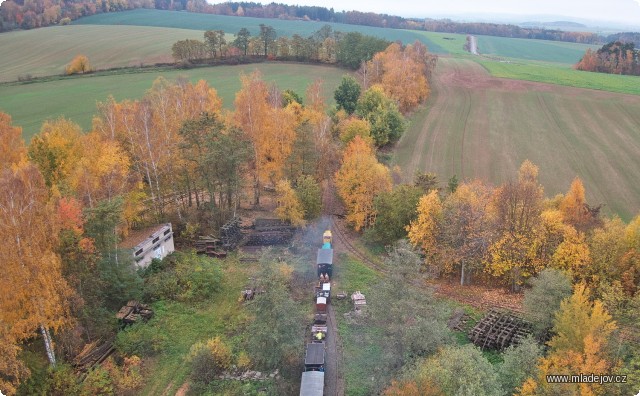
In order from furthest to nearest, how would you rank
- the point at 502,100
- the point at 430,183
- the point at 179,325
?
the point at 502,100
the point at 430,183
the point at 179,325

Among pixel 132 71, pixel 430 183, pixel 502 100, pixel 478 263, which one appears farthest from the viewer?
pixel 132 71

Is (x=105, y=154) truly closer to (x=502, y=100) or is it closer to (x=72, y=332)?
(x=72, y=332)

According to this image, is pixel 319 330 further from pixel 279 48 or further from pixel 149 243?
pixel 279 48

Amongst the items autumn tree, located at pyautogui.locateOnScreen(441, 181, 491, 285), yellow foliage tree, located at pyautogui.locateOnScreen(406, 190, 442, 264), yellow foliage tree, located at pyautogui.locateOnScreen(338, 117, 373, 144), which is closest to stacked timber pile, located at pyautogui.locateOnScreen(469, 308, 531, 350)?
autumn tree, located at pyautogui.locateOnScreen(441, 181, 491, 285)

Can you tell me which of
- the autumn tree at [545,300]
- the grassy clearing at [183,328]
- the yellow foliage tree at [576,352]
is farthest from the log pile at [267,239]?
the yellow foliage tree at [576,352]

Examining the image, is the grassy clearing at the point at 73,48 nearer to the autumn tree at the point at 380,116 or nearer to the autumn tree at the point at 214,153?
the autumn tree at the point at 380,116

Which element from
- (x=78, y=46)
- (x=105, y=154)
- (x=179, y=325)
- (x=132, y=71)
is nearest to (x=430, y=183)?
(x=179, y=325)
